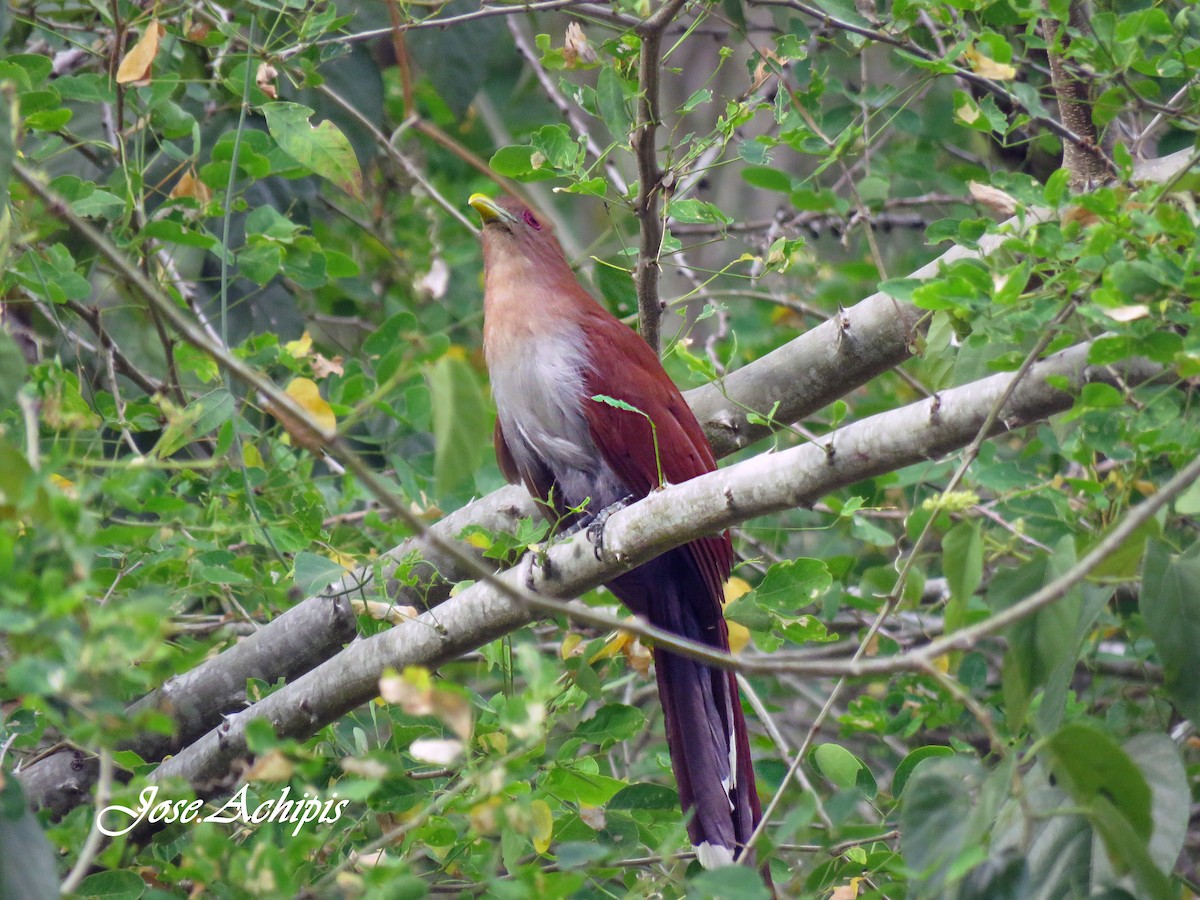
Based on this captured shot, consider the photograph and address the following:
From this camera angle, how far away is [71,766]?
247 cm

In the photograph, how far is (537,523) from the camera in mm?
2789

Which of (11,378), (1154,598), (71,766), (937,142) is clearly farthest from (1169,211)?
(937,142)

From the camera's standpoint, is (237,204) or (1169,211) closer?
(1169,211)

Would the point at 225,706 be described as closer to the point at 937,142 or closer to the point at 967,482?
the point at 967,482

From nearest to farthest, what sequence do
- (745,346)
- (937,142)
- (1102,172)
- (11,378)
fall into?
(11,378)
(1102,172)
(745,346)
(937,142)

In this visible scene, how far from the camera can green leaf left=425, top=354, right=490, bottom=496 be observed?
50.4 inches

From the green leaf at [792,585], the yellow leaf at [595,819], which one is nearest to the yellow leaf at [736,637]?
the green leaf at [792,585]

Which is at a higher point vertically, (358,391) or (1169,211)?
(1169,211)

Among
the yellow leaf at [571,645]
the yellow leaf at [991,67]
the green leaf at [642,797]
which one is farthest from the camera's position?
the yellow leaf at [571,645]

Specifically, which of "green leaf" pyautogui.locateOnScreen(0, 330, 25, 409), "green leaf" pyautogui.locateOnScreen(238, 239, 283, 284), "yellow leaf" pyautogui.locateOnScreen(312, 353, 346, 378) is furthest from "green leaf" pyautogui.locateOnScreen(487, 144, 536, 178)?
"green leaf" pyautogui.locateOnScreen(0, 330, 25, 409)

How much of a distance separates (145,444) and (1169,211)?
2.59 m

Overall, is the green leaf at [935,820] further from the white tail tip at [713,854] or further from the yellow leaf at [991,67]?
the yellow leaf at [991,67]

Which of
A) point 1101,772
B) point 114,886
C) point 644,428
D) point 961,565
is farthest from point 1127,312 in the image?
point 114,886

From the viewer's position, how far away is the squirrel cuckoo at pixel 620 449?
8.77 feet
